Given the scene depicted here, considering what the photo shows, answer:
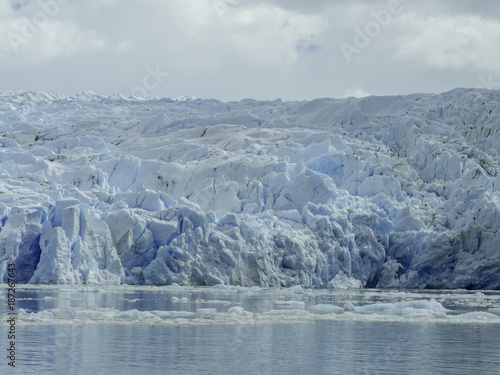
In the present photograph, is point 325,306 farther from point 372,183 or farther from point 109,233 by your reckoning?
point 372,183

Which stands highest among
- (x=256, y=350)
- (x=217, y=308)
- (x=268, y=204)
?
(x=268, y=204)

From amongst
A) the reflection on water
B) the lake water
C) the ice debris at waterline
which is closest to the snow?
the lake water

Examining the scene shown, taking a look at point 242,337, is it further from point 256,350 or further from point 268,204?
point 268,204

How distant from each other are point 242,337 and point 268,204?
20.3 metres

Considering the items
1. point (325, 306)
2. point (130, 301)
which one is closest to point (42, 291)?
point (130, 301)

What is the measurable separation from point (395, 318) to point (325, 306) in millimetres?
2148

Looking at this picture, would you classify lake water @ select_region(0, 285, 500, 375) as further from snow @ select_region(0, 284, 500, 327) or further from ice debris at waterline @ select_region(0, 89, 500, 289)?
ice debris at waterline @ select_region(0, 89, 500, 289)

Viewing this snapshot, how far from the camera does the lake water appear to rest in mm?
9586

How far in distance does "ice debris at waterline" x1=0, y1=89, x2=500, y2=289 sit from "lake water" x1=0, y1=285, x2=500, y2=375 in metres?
6.42

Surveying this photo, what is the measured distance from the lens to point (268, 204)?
32719mm

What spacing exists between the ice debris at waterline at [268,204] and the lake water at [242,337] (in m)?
6.42

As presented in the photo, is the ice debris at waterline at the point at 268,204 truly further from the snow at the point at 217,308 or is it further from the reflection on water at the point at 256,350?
the reflection on water at the point at 256,350

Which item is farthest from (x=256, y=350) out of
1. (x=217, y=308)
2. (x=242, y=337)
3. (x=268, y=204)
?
(x=268, y=204)

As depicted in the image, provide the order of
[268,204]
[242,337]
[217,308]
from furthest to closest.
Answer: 1. [268,204]
2. [217,308]
3. [242,337]
